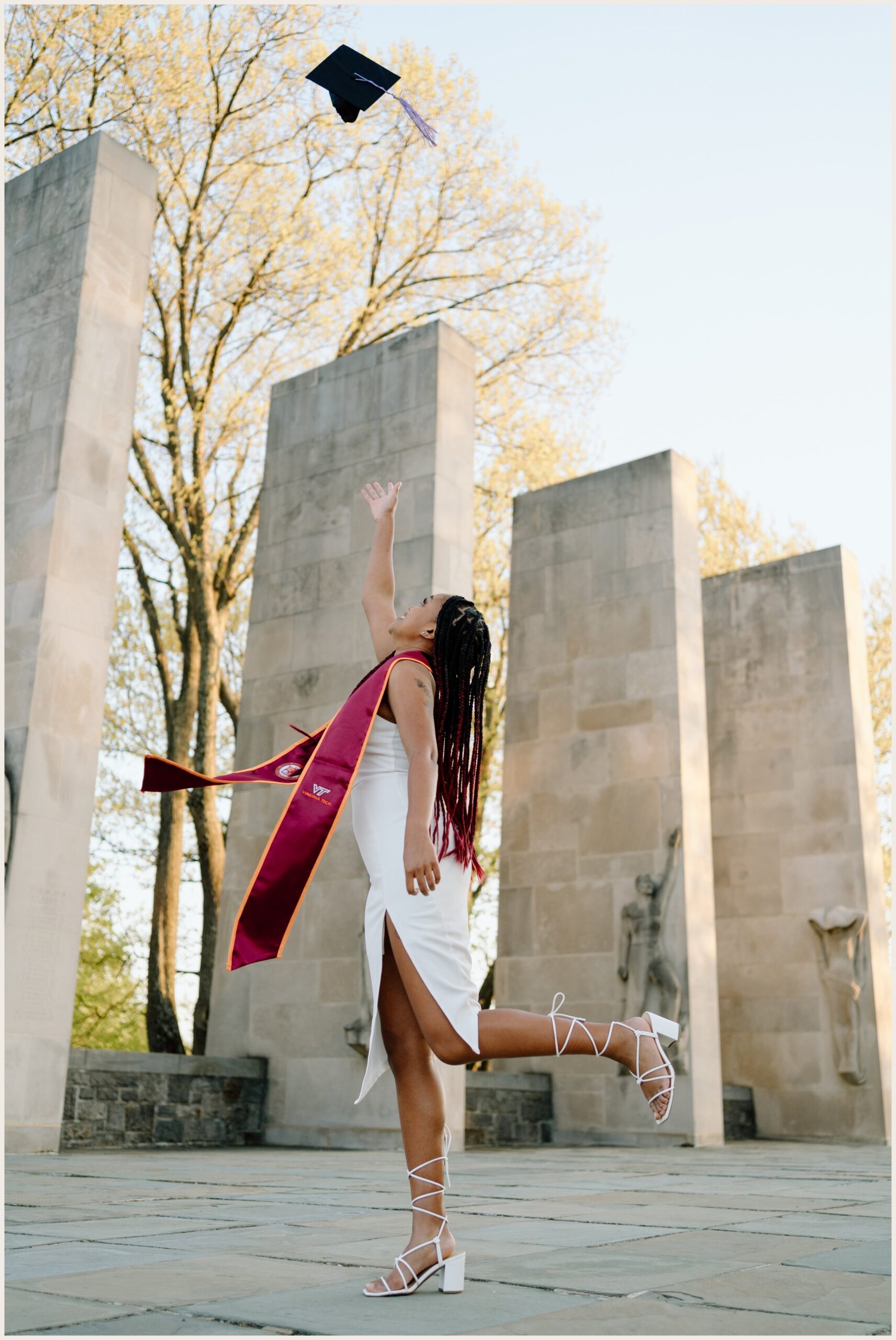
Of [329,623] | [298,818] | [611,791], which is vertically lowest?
[298,818]

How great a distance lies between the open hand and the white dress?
2.75ft

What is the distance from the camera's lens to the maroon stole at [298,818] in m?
3.48

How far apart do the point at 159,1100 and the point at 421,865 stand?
8.08m

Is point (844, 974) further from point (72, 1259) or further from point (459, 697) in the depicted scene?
point (72, 1259)

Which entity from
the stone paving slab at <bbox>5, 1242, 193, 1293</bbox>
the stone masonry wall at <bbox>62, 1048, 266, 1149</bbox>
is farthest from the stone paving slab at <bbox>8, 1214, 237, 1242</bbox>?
the stone masonry wall at <bbox>62, 1048, 266, 1149</bbox>

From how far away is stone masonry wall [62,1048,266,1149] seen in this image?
10055 millimetres

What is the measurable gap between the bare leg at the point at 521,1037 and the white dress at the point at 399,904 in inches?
1.0

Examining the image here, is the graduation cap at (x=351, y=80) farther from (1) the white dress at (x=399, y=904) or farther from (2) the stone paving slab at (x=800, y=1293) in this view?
(2) the stone paving slab at (x=800, y=1293)

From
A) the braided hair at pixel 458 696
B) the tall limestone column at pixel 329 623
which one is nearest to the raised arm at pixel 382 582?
the braided hair at pixel 458 696

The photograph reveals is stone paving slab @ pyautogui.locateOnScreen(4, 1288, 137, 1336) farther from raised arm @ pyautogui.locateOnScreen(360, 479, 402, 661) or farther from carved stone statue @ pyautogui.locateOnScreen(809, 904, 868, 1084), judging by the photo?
carved stone statue @ pyautogui.locateOnScreen(809, 904, 868, 1084)

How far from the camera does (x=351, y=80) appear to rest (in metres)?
5.35

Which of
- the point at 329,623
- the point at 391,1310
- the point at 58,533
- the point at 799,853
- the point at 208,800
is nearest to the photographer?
the point at 391,1310

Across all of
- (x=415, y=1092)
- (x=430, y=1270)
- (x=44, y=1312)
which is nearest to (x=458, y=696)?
(x=415, y=1092)

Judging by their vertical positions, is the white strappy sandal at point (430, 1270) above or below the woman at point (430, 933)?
below
